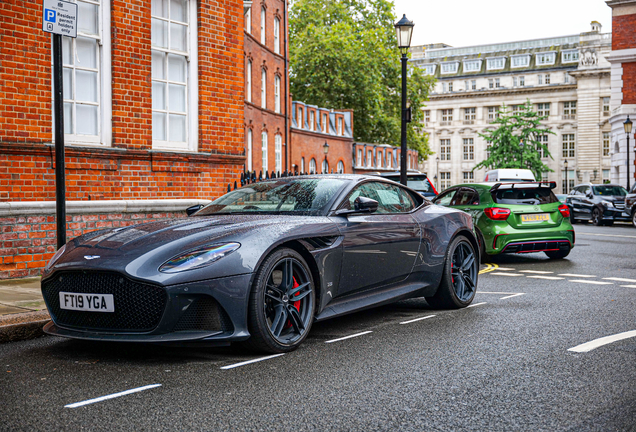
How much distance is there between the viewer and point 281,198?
6027 mm

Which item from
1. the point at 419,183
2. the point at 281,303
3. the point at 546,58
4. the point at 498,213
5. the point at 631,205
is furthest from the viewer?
the point at 546,58

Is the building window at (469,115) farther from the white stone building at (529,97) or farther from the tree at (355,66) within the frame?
the tree at (355,66)

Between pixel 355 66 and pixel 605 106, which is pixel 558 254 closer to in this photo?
pixel 355 66

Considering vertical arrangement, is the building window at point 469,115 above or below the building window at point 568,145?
above

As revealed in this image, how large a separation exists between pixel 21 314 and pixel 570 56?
101 m

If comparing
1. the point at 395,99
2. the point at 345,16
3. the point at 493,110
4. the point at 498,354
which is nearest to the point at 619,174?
the point at 395,99

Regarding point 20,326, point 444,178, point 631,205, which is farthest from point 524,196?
point 444,178

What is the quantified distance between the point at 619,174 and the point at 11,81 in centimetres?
4357

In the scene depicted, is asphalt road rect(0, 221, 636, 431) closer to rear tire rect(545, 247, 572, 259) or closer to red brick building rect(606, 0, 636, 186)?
rear tire rect(545, 247, 572, 259)

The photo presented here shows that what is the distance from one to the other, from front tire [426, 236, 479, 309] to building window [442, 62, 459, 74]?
336 feet

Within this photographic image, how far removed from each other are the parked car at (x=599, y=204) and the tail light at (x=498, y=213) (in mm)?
15554

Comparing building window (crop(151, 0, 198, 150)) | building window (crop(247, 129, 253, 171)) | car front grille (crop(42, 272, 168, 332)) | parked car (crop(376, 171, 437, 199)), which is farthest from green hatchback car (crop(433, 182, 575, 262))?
building window (crop(247, 129, 253, 171))

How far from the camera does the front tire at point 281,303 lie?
483cm

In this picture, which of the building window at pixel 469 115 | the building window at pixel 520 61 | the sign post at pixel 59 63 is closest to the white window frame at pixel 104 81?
the sign post at pixel 59 63
